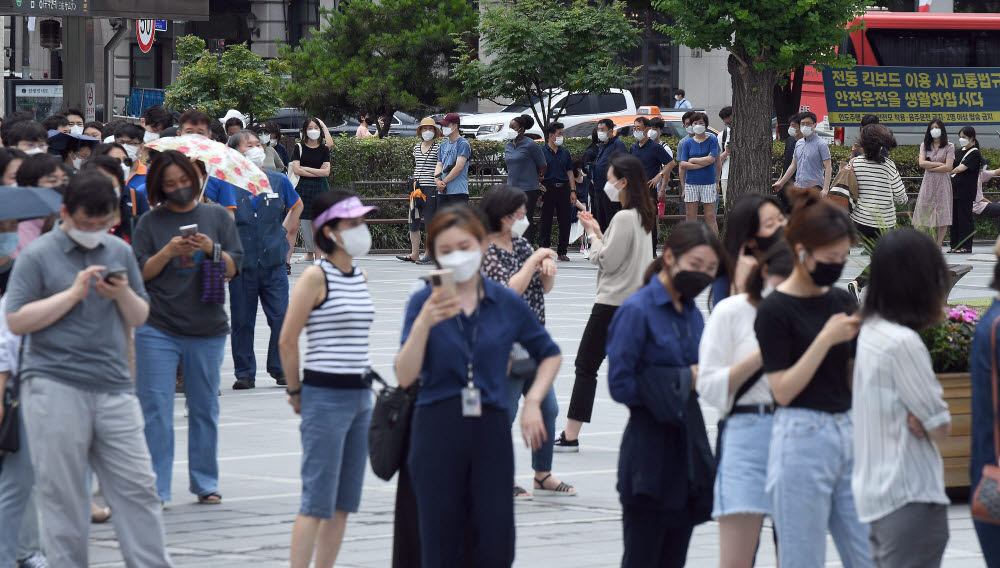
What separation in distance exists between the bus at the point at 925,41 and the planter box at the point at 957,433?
80.1ft

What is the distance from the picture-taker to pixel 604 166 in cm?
2050

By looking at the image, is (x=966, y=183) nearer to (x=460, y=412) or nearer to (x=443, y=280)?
(x=460, y=412)

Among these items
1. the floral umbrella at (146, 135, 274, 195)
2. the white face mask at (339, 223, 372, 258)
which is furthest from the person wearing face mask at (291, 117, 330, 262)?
the white face mask at (339, 223, 372, 258)

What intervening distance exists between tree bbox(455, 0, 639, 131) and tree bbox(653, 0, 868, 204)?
328cm

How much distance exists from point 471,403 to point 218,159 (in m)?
5.13

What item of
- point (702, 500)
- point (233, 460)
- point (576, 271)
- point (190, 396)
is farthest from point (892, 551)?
point (576, 271)

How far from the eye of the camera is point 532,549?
24.4 feet

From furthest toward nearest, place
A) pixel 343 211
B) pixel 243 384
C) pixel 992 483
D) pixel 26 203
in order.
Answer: pixel 243 384 → pixel 26 203 → pixel 343 211 → pixel 992 483

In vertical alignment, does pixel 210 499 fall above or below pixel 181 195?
below

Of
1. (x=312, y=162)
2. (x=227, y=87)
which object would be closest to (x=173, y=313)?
(x=312, y=162)

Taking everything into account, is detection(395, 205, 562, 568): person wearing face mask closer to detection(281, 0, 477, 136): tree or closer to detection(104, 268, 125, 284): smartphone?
detection(104, 268, 125, 284): smartphone

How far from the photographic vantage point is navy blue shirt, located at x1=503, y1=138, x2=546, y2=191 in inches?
804

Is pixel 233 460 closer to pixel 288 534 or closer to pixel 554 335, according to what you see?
pixel 288 534

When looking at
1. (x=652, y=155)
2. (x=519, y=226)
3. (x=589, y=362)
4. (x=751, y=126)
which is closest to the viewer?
(x=519, y=226)
